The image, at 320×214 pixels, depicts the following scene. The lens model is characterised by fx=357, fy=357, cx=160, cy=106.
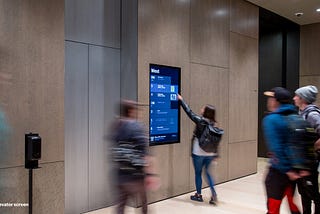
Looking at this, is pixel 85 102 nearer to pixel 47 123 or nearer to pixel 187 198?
pixel 47 123

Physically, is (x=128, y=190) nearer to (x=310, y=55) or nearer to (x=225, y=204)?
(x=225, y=204)

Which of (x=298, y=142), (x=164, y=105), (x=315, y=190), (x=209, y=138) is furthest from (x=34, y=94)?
(x=315, y=190)

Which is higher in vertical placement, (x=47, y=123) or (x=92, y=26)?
(x=92, y=26)

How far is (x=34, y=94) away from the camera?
394cm

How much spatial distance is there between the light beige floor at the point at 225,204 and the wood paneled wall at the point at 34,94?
0.92 m

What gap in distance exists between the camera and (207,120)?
4965 millimetres

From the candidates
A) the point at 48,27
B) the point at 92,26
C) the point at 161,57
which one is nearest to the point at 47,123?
the point at 48,27

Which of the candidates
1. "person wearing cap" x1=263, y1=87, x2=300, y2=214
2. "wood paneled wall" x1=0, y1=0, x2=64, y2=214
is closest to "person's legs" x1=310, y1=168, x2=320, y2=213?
"person wearing cap" x1=263, y1=87, x2=300, y2=214

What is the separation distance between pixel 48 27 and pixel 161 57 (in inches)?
71.8

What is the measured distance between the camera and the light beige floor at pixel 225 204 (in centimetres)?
486

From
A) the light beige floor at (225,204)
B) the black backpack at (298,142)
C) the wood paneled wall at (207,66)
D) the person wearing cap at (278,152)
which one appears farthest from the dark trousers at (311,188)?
the wood paneled wall at (207,66)

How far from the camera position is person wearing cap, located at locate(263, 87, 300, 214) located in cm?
299

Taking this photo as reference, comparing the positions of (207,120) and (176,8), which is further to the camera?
(176,8)

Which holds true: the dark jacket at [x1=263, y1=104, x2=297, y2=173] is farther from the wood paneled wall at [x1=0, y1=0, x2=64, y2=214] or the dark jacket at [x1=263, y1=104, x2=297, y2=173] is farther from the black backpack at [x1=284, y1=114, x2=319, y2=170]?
the wood paneled wall at [x1=0, y1=0, x2=64, y2=214]
